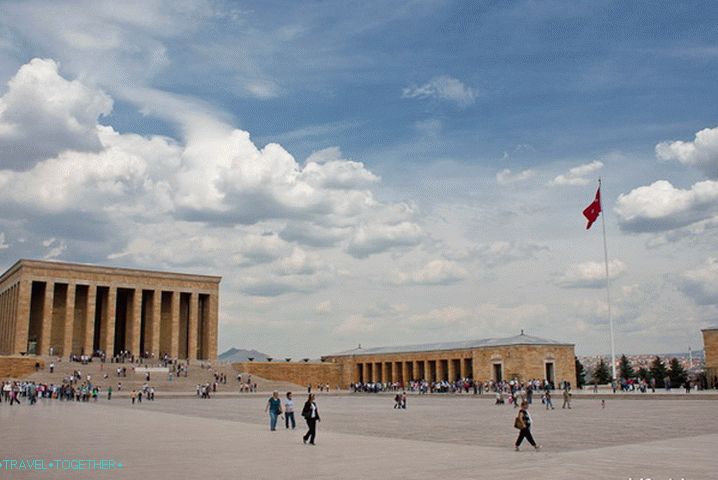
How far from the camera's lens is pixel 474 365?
197 feet

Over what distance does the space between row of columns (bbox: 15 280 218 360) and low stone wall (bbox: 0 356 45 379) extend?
8533 millimetres

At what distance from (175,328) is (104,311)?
7129 mm

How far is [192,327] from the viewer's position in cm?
7050

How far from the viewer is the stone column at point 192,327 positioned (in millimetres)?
70062

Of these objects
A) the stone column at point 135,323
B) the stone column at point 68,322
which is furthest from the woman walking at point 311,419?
the stone column at point 135,323

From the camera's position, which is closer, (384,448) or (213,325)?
(384,448)

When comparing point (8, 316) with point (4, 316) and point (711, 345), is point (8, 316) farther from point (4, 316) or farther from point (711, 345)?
point (711, 345)

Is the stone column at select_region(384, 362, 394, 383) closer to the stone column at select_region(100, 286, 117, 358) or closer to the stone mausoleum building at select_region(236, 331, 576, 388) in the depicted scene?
the stone mausoleum building at select_region(236, 331, 576, 388)

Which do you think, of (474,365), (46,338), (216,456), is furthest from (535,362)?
(216,456)

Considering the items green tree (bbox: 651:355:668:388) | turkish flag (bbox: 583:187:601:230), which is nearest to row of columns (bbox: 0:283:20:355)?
turkish flag (bbox: 583:187:601:230)

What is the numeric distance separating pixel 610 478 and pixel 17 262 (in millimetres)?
64510

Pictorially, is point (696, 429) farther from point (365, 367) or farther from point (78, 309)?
point (78, 309)

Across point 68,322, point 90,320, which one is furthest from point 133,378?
point 90,320

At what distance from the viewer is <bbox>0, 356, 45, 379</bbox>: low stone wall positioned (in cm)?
5116
